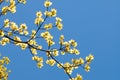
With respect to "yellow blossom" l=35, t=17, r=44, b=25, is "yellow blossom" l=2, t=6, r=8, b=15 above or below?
above

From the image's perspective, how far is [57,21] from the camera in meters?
8.38

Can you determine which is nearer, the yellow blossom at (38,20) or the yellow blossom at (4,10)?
the yellow blossom at (4,10)

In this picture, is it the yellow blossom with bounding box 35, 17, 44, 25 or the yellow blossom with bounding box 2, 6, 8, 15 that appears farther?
the yellow blossom with bounding box 35, 17, 44, 25

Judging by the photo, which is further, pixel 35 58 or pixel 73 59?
pixel 35 58

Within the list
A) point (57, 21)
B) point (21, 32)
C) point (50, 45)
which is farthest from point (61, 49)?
point (21, 32)

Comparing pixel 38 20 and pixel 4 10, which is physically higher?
pixel 4 10

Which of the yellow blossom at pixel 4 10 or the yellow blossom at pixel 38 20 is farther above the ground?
the yellow blossom at pixel 4 10

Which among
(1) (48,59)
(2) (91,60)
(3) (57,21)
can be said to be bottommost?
(2) (91,60)

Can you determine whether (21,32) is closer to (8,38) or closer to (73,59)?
(8,38)

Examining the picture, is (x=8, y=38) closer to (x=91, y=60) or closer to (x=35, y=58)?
(x=35, y=58)

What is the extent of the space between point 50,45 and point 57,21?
0.74 m

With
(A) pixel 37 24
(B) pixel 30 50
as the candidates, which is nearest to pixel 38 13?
(A) pixel 37 24

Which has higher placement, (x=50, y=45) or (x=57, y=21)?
(x=57, y=21)

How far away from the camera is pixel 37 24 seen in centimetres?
805
